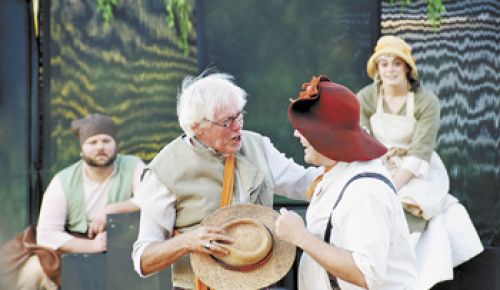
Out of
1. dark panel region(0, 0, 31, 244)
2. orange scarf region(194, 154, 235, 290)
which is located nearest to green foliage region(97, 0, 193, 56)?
dark panel region(0, 0, 31, 244)

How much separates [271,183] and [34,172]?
433 centimetres

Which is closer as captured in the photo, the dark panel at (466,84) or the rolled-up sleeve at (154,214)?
the rolled-up sleeve at (154,214)

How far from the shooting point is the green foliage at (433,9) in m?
8.71

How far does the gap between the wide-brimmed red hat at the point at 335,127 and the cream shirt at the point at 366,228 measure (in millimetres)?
54

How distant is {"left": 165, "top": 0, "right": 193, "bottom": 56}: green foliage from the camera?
338 inches

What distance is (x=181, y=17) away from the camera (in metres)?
8.62

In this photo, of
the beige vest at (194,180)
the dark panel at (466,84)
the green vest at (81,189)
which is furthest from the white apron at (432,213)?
the beige vest at (194,180)

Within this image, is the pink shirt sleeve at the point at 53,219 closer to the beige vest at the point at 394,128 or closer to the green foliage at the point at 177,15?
the green foliage at the point at 177,15

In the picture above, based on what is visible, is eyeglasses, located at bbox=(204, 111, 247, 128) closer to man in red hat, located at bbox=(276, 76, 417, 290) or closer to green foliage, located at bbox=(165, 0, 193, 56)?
man in red hat, located at bbox=(276, 76, 417, 290)

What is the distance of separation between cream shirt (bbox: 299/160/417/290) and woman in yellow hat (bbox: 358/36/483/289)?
315cm

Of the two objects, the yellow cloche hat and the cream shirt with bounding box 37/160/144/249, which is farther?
the cream shirt with bounding box 37/160/144/249

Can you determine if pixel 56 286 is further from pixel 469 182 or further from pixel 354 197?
pixel 354 197

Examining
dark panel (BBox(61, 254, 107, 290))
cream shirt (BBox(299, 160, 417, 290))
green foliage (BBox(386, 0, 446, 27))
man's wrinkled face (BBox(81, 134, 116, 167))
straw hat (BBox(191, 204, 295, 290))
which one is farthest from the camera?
green foliage (BBox(386, 0, 446, 27))

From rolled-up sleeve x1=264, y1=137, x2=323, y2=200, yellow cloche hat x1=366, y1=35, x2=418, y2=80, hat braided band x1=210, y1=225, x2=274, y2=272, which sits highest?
yellow cloche hat x1=366, y1=35, x2=418, y2=80
